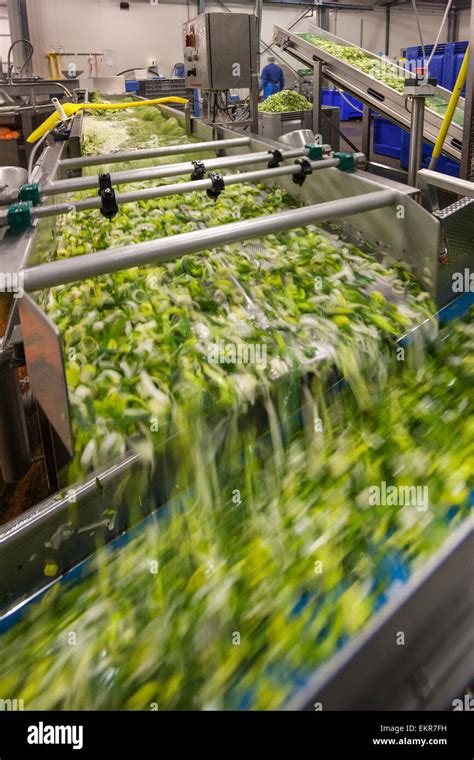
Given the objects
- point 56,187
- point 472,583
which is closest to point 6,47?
point 56,187

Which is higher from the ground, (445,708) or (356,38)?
(356,38)

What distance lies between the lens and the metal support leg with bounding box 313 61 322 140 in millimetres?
6211

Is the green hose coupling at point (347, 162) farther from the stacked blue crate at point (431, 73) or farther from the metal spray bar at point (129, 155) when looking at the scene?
the stacked blue crate at point (431, 73)

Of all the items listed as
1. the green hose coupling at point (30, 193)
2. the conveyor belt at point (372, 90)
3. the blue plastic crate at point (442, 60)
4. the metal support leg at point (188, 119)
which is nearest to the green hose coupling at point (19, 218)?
the green hose coupling at point (30, 193)

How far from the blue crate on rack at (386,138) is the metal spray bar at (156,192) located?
808cm

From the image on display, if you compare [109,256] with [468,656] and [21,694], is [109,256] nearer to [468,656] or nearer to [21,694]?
[21,694]

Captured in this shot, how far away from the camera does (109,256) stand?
5.25 ft

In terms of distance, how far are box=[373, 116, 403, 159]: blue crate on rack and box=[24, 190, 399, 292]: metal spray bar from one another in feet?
28.6

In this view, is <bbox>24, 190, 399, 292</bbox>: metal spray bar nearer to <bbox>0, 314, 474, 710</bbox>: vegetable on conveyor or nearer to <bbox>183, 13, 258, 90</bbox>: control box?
<bbox>0, 314, 474, 710</bbox>: vegetable on conveyor

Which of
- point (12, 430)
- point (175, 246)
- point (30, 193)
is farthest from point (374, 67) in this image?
point (12, 430)

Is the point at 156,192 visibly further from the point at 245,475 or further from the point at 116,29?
the point at 116,29

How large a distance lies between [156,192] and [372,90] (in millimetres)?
4345
